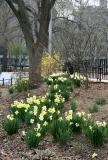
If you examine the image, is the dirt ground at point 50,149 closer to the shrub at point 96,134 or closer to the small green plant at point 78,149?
the small green plant at point 78,149


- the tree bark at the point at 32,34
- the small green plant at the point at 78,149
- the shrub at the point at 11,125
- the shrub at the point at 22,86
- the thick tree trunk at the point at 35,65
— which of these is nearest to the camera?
the small green plant at the point at 78,149

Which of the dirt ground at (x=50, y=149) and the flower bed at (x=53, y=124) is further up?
the flower bed at (x=53, y=124)

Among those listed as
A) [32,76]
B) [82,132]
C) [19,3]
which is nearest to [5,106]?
[32,76]

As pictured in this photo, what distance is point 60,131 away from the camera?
24.2ft

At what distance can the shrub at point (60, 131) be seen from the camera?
735cm

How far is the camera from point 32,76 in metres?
16.0

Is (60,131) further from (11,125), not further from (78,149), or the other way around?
(11,125)

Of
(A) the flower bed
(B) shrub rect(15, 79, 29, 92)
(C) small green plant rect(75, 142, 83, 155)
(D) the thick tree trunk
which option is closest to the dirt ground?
(C) small green plant rect(75, 142, 83, 155)

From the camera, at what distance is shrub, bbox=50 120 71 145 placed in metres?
7.35

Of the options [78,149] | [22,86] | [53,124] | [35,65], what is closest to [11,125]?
[53,124]

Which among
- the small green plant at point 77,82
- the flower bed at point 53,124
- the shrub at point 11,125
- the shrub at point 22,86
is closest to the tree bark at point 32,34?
the shrub at point 22,86

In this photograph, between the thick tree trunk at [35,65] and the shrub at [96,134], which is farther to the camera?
the thick tree trunk at [35,65]

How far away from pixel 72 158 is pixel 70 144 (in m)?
0.68

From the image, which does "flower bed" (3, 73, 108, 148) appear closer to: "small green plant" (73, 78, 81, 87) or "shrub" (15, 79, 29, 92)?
"small green plant" (73, 78, 81, 87)
